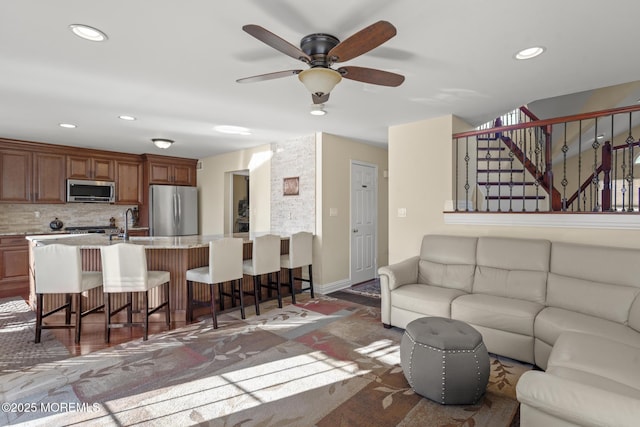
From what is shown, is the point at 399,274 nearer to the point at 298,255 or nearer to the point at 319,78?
the point at 298,255

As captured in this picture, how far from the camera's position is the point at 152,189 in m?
6.32

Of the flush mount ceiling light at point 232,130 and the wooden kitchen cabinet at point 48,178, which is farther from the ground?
the flush mount ceiling light at point 232,130

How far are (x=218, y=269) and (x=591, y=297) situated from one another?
341 centimetres

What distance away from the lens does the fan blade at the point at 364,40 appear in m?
1.62

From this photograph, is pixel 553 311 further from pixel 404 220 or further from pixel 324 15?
pixel 324 15

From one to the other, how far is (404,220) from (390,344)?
172 centimetres

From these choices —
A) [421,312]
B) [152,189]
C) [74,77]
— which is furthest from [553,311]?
[152,189]

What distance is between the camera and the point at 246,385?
7.81ft

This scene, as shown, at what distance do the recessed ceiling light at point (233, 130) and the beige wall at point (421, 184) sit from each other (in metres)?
2.06

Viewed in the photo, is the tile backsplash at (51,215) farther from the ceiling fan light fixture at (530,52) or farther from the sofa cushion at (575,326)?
the sofa cushion at (575,326)

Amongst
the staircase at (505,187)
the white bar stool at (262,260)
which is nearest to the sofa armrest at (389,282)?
the white bar stool at (262,260)

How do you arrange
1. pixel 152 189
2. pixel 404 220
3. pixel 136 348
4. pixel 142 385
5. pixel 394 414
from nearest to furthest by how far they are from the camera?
pixel 394 414 → pixel 142 385 → pixel 136 348 → pixel 404 220 → pixel 152 189

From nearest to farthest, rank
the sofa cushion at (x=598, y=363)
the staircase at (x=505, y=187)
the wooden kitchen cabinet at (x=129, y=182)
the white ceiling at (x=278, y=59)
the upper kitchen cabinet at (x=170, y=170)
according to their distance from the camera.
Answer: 1. the sofa cushion at (x=598, y=363)
2. the white ceiling at (x=278, y=59)
3. the staircase at (x=505, y=187)
4. the wooden kitchen cabinet at (x=129, y=182)
5. the upper kitchen cabinet at (x=170, y=170)

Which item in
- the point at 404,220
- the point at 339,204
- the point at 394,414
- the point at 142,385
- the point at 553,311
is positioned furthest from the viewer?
the point at 339,204
